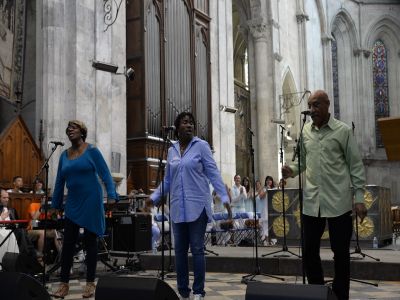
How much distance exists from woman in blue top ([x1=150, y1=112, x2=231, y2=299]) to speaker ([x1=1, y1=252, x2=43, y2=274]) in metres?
2.19

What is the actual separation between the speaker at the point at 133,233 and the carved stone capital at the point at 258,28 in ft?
A: 50.0

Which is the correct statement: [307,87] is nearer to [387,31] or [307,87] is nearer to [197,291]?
[387,31]

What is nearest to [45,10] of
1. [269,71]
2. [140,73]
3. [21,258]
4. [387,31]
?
[140,73]

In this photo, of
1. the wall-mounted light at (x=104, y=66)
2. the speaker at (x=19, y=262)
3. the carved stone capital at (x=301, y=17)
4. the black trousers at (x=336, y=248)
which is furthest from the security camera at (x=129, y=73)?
the carved stone capital at (x=301, y=17)

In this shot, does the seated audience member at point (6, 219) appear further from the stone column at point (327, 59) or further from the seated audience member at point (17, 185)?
the stone column at point (327, 59)

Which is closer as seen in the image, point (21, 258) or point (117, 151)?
point (21, 258)

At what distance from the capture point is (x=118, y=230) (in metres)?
9.09

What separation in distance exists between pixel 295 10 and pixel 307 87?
357 centimetres

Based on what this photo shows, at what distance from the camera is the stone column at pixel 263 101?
73.4ft

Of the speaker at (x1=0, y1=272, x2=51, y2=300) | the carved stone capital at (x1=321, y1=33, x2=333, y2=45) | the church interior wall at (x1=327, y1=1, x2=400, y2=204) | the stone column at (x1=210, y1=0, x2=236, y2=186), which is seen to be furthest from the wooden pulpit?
the church interior wall at (x1=327, y1=1, x2=400, y2=204)

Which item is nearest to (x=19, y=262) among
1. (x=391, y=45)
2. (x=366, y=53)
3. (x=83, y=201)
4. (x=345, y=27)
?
(x=83, y=201)

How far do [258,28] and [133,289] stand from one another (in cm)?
2065

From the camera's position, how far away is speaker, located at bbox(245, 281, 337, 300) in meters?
2.89

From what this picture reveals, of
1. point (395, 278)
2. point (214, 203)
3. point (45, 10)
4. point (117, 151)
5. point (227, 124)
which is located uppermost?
point (45, 10)
